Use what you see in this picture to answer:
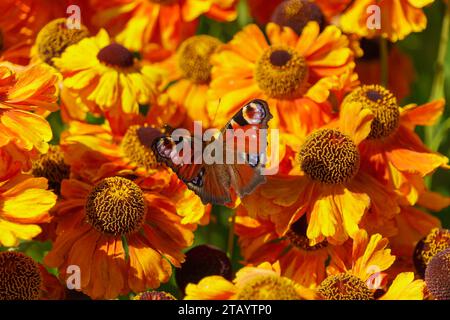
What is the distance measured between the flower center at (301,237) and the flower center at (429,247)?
18cm

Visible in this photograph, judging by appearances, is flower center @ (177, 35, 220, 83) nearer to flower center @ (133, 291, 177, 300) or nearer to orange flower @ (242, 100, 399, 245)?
orange flower @ (242, 100, 399, 245)

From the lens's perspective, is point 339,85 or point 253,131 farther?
point 339,85

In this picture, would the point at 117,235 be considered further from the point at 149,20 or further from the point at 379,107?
the point at 149,20

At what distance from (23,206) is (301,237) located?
0.57 meters

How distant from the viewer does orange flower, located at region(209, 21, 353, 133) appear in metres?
1.97

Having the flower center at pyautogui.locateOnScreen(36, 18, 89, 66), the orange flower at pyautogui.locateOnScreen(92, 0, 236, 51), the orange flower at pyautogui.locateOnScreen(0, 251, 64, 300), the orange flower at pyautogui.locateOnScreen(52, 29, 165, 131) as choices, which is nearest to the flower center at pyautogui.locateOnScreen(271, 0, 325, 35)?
the orange flower at pyautogui.locateOnScreen(92, 0, 236, 51)

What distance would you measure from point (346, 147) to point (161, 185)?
0.37 meters

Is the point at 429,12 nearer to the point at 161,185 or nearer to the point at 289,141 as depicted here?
the point at 289,141

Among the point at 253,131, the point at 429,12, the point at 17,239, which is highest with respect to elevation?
the point at 429,12

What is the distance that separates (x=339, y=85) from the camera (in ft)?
6.22

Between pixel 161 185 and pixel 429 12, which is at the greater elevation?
pixel 429 12

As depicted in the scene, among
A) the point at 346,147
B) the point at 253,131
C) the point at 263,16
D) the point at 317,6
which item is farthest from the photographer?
the point at 263,16

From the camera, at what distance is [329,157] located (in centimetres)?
180
